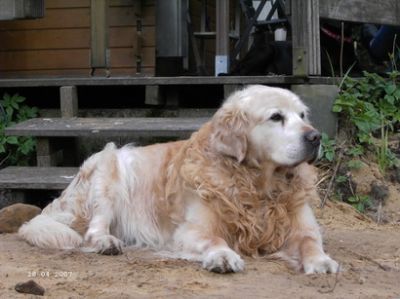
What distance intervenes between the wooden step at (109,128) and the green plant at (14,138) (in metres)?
0.20

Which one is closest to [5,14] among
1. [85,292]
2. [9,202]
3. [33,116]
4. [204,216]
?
[33,116]

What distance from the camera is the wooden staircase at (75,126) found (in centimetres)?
502

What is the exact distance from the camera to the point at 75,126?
5277mm

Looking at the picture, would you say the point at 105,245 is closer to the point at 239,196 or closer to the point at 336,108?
the point at 239,196

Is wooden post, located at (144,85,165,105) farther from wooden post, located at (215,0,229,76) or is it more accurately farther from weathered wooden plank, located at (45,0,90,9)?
weathered wooden plank, located at (45,0,90,9)

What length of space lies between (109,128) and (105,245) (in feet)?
5.01

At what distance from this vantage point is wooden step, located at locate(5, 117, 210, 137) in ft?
16.6

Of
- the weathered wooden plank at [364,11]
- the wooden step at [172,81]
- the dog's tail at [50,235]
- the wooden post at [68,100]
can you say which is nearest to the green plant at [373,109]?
the wooden step at [172,81]

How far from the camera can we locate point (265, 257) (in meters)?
3.67

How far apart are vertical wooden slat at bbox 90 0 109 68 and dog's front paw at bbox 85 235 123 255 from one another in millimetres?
2495

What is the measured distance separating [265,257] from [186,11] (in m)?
4.52

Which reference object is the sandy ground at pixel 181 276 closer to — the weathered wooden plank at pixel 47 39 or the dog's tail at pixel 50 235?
the dog's tail at pixel 50 235

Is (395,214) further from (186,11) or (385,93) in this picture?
(186,11)

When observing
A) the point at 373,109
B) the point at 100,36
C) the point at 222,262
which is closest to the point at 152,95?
the point at 100,36
